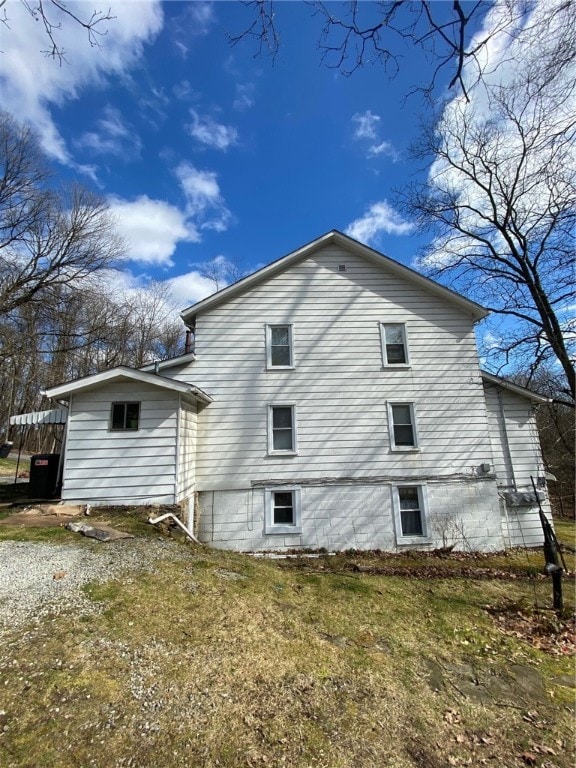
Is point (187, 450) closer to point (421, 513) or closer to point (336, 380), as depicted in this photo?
point (336, 380)

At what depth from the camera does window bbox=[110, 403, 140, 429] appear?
28.6 feet

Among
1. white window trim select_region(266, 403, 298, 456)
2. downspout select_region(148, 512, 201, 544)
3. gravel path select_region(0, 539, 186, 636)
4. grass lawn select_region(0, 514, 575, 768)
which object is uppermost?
white window trim select_region(266, 403, 298, 456)

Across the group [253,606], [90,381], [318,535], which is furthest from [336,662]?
[90,381]

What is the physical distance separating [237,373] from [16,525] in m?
6.10

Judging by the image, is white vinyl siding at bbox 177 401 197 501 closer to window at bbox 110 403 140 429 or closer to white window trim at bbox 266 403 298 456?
window at bbox 110 403 140 429

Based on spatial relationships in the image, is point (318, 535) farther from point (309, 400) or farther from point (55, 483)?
point (55, 483)

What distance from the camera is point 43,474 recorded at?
9.96 meters

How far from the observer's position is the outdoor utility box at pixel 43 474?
32.2ft

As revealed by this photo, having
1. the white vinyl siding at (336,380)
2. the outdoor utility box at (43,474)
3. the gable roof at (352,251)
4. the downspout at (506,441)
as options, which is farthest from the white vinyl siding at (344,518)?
the gable roof at (352,251)

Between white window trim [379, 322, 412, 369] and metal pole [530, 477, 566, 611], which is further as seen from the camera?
white window trim [379, 322, 412, 369]

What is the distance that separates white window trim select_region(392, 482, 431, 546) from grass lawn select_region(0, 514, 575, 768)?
13.1 ft

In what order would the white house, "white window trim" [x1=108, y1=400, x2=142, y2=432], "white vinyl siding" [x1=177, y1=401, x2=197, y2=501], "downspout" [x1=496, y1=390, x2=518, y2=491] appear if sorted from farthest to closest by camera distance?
"downspout" [x1=496, y1=390, x2=518, y2=491], the white house, "white vinyl siding" [x1=177, y1=401, x2=197, y2=501], "white window trim" [x1=108, y1=400, x2=142, y2=432]

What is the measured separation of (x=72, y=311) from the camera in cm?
2258

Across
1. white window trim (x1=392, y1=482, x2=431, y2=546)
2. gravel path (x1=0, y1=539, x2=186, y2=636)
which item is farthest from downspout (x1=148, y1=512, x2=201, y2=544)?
white window trim (x1=392, y1=482, x2=431, y2=546)
